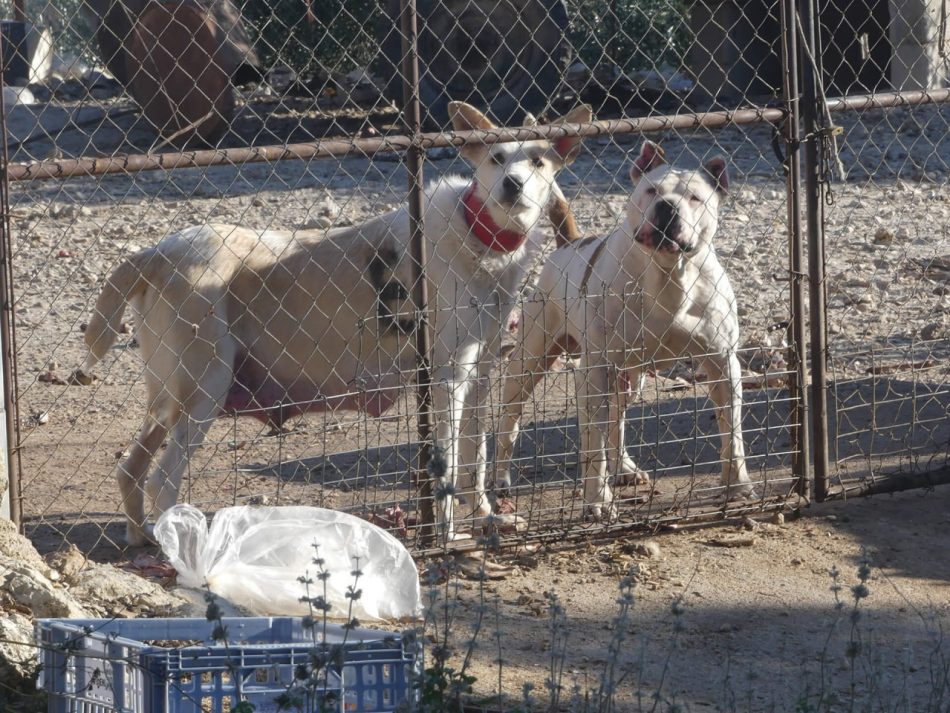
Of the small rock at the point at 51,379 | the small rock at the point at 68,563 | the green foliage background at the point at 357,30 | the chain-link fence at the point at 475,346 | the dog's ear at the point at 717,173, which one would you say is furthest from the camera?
the green foliage background at the point at 357,30

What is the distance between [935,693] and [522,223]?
272 cm

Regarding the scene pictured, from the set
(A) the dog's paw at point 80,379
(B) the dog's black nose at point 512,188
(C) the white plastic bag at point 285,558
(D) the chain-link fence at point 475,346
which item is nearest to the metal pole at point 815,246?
(D) the chain-link fence at point 475,346

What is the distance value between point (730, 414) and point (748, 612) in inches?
48.8

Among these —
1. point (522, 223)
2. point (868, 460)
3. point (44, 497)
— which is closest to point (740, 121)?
point (522, 223)

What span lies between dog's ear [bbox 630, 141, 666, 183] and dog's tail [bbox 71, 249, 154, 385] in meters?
2.09

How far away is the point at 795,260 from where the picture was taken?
5.05 metres

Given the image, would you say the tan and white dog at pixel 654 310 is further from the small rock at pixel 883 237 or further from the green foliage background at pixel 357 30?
the green foliage background at pixel 357 30

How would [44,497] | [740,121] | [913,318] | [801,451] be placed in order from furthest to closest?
[913,318] → [44,497] → [801,451] → [740,121]

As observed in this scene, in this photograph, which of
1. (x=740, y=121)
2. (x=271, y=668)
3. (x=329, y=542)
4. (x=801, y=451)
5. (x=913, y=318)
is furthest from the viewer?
(x=913, y=318)

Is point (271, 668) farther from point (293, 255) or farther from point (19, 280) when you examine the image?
point (19, 280)

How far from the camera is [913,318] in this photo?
8.16m

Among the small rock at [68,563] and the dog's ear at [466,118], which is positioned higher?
the dog's ear at [466,118]

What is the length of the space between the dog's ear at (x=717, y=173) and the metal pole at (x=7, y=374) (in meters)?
2.83

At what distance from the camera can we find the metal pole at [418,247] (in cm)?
445
